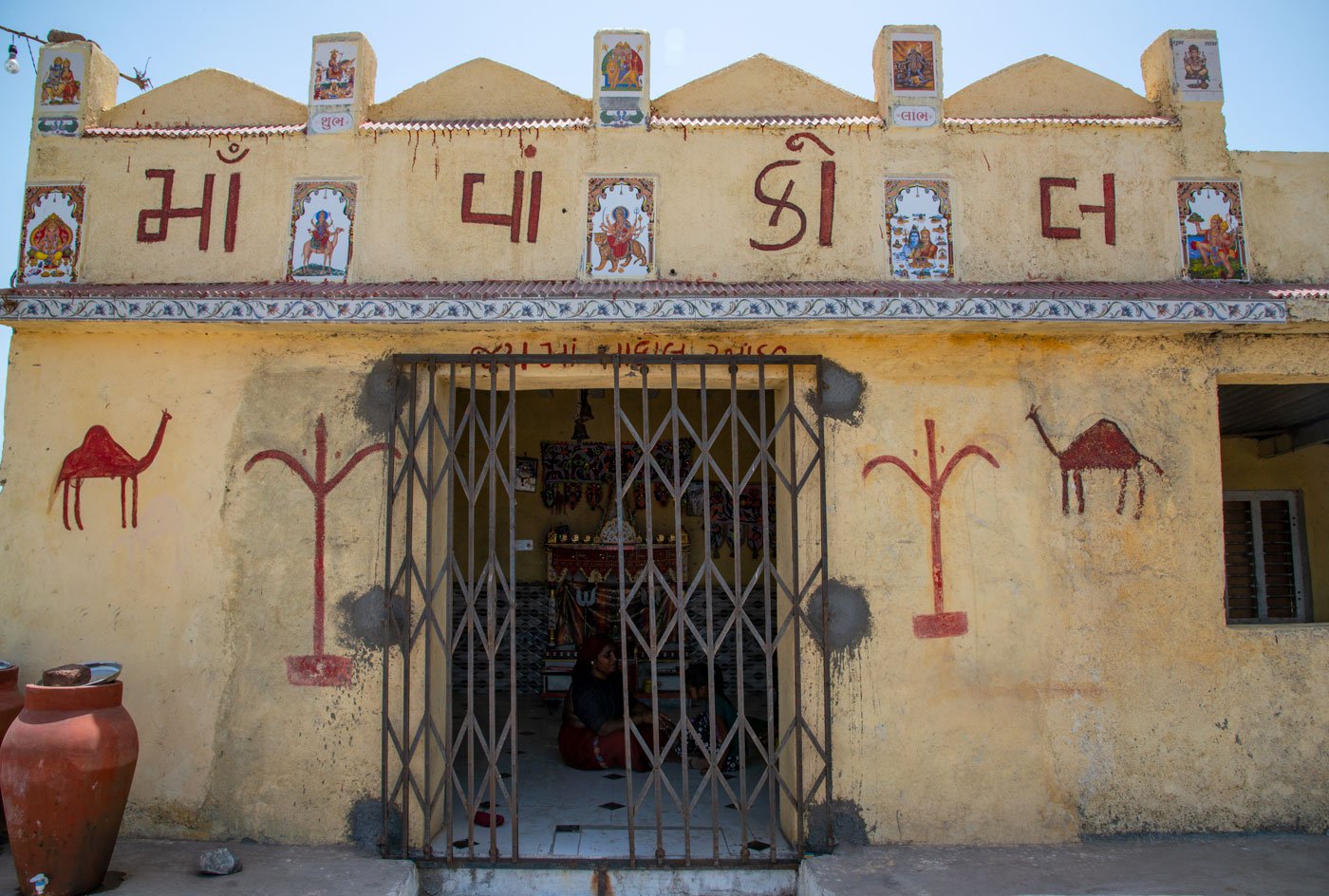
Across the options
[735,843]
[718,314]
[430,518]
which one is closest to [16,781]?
[430,518]

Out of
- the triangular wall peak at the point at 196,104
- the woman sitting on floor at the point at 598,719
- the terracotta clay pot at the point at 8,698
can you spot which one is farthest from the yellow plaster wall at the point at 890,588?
the woman sitting on floor at the point at 598,719

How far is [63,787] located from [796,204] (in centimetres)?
493

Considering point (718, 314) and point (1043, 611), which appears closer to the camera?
point (718, 314)

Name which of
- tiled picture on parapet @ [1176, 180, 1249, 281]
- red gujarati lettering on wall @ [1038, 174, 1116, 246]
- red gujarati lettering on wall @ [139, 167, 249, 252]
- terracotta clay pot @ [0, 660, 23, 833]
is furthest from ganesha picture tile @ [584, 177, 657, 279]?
terracotta clay pot @ [0, 660, 23, 833]

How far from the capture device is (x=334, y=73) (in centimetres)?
564

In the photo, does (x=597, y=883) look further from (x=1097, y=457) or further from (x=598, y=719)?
(x=1097, y=457)

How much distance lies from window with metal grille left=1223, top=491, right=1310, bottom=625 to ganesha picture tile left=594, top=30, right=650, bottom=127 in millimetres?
6438

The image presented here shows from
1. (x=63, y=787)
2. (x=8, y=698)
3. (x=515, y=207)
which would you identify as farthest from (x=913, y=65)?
(x=8, y=698)

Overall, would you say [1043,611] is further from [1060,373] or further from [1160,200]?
[1160,200]

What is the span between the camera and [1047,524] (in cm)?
526

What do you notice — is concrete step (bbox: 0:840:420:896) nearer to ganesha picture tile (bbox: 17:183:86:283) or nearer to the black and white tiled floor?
the black and white tiled floor

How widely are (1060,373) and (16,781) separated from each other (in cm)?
587

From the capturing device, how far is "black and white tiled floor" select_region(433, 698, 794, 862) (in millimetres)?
5031

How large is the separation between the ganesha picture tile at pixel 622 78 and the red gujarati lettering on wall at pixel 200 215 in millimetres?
2304
